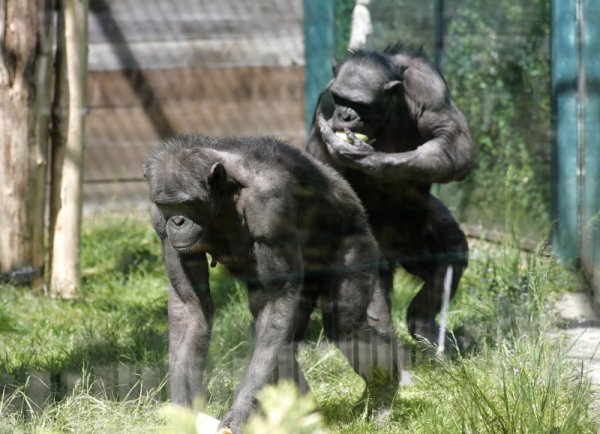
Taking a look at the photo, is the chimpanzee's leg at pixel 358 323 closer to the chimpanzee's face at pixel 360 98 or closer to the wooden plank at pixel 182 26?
the chimpanzee's face at pixel 360 98

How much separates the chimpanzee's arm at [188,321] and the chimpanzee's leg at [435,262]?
168 centimetres

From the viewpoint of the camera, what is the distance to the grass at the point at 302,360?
3.93 metres

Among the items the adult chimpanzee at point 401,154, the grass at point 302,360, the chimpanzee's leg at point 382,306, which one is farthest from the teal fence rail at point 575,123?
the chimpanzee's leg at point 382,306

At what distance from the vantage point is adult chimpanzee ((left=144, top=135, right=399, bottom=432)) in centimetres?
425

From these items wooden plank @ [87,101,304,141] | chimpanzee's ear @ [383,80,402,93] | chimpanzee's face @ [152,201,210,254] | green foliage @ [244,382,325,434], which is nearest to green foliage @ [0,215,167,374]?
wooden plank @ [87,101,304,141]

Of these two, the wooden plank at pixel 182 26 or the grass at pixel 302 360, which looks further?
the wooden plank at pixel 182 26

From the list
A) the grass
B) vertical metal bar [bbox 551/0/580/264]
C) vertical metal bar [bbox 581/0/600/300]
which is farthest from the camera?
vertical metal bar [bbox 551/0/580/264]

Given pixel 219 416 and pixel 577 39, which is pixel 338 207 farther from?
pixel 577 39

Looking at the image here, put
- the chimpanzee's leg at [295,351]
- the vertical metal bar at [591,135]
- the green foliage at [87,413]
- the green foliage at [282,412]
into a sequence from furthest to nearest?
1. the vertical metal bar at [591,135]
2. the chimpanzee's leg at [295,351]
3. the green foliage at [87,413]
4. the green foliage at [282,412]

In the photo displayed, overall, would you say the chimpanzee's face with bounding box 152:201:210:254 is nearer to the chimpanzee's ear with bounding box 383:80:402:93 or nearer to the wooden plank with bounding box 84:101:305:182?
the chimpanzee's ear with bounding box 383:80:402:93

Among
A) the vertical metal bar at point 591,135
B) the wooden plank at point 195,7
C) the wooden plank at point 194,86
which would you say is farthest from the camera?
the wooden plank at point 194,86

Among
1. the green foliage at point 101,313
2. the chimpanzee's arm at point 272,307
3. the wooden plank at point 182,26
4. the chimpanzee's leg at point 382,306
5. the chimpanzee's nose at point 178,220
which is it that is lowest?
the green foliage at point 101,313

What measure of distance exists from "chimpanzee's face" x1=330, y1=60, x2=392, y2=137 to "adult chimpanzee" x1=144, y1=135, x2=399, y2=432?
2.24 ft

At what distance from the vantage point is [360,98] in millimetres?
5363
